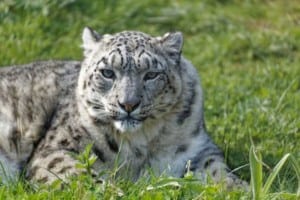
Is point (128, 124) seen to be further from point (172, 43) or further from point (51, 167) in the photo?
point (172, 43)

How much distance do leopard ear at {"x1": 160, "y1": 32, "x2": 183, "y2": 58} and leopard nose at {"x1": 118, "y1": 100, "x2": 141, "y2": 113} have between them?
0.67 metres

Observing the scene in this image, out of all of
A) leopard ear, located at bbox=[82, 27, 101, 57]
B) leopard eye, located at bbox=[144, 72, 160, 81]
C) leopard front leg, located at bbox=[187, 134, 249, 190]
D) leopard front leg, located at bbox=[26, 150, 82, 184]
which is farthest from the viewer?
leopard ear, located at bbox=[82, 27, 101, 57]

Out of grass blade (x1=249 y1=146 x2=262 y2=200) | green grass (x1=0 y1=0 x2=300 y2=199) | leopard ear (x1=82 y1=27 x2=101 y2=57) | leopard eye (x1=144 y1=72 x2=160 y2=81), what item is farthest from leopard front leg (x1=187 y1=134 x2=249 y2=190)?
grass blade (x1=249 y1=146 x2=262 y2=200)

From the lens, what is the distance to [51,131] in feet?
24.0

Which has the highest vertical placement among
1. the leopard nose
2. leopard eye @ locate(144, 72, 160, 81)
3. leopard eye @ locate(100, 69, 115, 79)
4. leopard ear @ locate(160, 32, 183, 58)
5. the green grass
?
leopard ear @ locate(160, 32, 183, 58)

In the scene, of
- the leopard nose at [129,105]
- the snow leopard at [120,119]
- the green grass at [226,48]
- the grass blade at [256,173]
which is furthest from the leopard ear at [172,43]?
the grass blade at [256,173]

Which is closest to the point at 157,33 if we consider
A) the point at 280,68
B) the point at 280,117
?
the point at 280,68

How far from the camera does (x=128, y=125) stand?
6.79 m

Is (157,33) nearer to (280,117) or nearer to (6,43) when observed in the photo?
(6,43)

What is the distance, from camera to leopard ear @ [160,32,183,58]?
23.9 ft

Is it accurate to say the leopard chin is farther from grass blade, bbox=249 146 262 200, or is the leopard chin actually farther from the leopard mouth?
grass blade, bbox=249 146 262 200

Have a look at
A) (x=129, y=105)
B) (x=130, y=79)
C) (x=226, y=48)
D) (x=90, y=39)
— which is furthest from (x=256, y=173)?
(x=226, y=48)

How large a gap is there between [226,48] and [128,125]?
14.2 ft

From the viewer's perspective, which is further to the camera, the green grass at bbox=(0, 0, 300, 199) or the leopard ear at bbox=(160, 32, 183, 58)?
the green grass at bbox=(0, 0, 300, 199)
